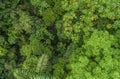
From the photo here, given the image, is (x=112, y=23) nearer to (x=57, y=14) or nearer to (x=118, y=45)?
(x=118, y=45)

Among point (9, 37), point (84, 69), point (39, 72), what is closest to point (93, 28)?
point (84, 69)

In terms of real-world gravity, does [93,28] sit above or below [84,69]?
above

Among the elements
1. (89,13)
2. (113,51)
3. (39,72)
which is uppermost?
(89,13)

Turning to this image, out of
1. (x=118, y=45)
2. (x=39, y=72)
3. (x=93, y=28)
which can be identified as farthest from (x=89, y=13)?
(x=39, y=72)

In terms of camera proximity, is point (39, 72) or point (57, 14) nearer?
point (39, 72)

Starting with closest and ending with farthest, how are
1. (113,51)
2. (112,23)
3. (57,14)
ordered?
(113,51)
(112,23)
(57,14)

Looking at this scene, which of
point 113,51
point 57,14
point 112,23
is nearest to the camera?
point 113,51

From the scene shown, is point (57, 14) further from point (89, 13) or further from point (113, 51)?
point (113, 51)
